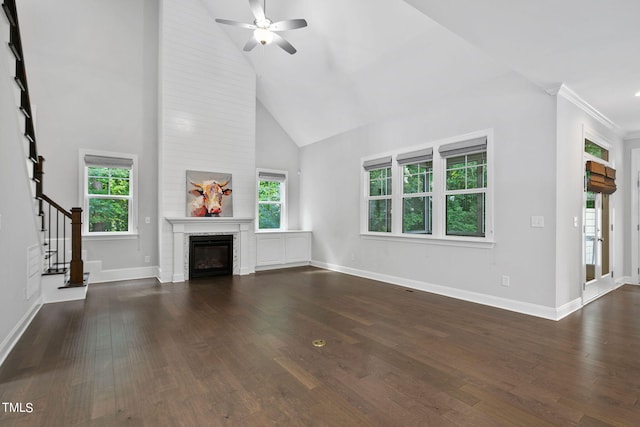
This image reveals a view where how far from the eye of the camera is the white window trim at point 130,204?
18.5ft

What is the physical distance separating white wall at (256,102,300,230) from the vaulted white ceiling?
0.23 m

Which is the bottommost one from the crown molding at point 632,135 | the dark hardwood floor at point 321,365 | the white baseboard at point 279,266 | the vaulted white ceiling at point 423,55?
the dark hardwood floor at point 321,365

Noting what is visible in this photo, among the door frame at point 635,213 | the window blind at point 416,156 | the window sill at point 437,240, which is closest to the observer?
the window sill at point 437,240

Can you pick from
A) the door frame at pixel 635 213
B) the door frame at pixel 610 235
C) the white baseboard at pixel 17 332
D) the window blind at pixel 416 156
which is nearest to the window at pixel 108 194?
the white baseboard at pixel 17 332

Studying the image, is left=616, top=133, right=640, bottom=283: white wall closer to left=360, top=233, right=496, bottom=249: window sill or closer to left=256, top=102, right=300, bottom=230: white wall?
left=360, top=233, right=496, bottom=249: window sill

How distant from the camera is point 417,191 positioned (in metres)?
5.32

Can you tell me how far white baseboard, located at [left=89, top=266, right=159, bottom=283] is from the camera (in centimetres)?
575

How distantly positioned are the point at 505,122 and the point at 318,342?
3.57 meters

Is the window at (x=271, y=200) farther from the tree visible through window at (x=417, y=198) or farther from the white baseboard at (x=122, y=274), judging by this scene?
the tree visible through window at (x=417, y=198)

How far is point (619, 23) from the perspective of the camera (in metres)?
2.48

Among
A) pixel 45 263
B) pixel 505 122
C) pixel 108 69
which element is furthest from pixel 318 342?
pixel 108 69

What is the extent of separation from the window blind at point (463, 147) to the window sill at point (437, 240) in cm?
123

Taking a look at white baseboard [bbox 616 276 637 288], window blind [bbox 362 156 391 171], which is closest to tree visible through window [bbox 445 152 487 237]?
window blind [bbox 362 156 391 171]

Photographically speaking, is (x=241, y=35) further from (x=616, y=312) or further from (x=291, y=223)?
(x=616, y=312)
